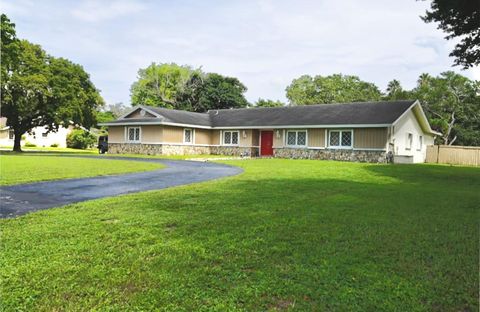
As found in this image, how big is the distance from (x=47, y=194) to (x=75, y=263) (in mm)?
4938

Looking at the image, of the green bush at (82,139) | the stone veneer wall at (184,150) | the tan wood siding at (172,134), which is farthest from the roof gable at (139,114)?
the green bush at (82,139)

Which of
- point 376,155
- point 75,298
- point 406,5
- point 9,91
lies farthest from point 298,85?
point 75,298

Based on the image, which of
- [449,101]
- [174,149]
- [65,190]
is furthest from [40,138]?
[449,101]

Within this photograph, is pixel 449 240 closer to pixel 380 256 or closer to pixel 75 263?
pixel 380 256

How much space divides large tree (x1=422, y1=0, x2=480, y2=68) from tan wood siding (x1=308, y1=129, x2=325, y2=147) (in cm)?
1398

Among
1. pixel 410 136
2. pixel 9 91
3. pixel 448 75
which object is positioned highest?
pixel 448 75

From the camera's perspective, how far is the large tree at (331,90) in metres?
52.1

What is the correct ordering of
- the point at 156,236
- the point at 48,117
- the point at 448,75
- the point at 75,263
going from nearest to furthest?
the point at 75,263 → the point at 156,236 → the point at 48,117 → the point at 448,75

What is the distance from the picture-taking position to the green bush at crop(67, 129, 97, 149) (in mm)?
48562

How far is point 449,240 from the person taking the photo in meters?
4.53

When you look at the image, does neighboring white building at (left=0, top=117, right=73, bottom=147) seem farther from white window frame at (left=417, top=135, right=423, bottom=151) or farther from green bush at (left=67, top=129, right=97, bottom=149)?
white window frame at (left=417, top=135, right=423, bottom=151)

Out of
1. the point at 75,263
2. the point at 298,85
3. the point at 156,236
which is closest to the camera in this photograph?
the point at 75,263

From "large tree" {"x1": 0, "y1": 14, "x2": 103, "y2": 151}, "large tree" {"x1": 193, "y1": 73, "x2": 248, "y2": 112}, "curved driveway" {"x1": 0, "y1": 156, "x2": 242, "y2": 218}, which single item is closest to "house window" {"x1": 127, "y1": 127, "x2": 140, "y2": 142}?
"large tree" {"x1": 0, "y1": 14, "x2": 103, "y2": 151}

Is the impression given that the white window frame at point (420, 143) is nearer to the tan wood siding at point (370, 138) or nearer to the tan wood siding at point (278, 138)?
the tan wood siding at point (370, 138)
